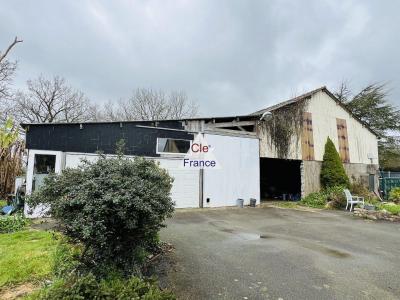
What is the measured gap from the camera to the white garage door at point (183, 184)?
37.7 ft

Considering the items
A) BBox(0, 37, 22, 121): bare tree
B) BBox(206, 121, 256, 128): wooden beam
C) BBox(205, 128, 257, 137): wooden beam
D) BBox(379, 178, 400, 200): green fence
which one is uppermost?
BBox(0, 37, 22, 121): bare tree

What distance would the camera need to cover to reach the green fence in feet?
54.6

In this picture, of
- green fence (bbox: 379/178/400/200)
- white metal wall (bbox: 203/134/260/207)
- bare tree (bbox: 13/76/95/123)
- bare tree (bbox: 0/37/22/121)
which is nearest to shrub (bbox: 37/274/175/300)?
white metal wall (bbox: 203/134/260/207)

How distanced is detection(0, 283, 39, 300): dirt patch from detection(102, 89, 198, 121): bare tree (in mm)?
25749

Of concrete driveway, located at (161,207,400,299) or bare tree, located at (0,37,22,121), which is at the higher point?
bare tree, located at (0,37,22,121)

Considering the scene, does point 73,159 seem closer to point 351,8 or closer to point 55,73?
point 351,8

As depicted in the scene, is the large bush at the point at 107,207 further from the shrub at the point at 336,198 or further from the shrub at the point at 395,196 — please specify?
the shrub at the point at 395,196

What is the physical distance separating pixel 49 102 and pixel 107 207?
2851 centimetres

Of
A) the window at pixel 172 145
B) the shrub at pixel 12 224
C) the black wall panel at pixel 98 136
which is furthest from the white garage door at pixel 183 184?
the shrub at pixel 12 224

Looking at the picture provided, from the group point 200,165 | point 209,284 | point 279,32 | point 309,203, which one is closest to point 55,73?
point 200,165

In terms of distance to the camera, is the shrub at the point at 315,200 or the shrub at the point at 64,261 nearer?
the shrub at the point at 64,261

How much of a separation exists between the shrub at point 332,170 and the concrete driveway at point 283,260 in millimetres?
6335

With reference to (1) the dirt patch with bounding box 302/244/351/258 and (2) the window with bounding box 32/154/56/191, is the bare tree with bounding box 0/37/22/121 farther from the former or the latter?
(1) the dirt patch with bounding box 302/244/351/258

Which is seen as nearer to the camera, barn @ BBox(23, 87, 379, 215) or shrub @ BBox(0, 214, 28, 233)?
shrub @ BBox(0, 214, 28, 233)
